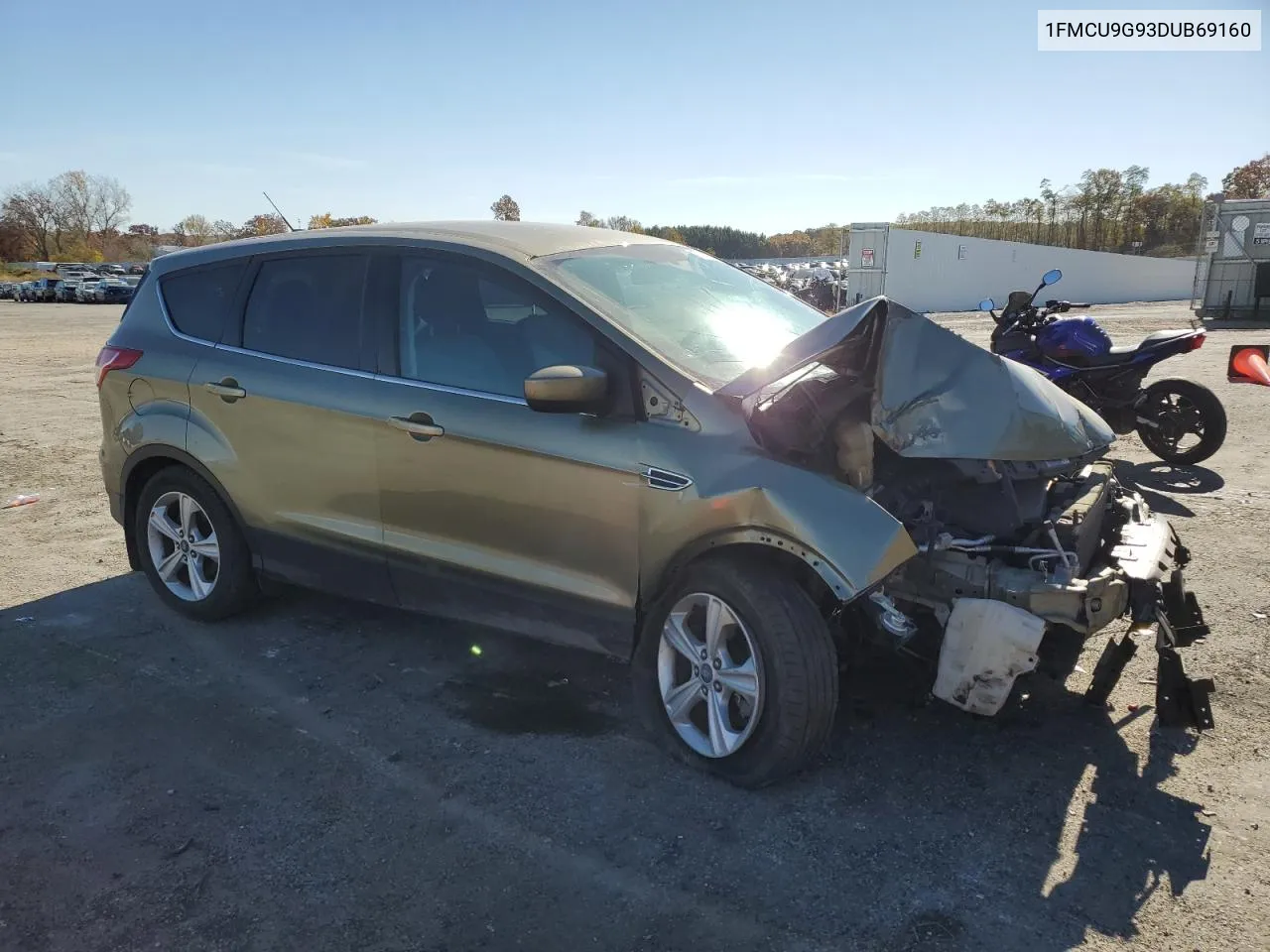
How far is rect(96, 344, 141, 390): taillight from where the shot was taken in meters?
4.60

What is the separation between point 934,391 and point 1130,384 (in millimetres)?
5323

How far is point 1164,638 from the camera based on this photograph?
335 cm

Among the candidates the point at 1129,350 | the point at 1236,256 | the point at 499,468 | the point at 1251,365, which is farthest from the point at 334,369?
the point at 1236,256

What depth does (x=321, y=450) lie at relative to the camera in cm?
395

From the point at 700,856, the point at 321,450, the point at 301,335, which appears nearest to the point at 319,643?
the point at 321,450

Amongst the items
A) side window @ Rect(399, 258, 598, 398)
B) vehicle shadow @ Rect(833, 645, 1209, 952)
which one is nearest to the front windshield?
side window @ Rect(399, 258, 598, 398)

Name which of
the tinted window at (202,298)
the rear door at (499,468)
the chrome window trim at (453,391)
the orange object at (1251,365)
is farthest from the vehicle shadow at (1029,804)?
the tinted window at (202,298)

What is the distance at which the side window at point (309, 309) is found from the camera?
3.96 meters

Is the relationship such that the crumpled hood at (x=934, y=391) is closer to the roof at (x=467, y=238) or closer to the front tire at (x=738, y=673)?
the front tire at (x=738, y=673)

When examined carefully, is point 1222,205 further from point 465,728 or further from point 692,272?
point 465,728

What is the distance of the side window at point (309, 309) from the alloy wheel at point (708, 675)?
1835mm

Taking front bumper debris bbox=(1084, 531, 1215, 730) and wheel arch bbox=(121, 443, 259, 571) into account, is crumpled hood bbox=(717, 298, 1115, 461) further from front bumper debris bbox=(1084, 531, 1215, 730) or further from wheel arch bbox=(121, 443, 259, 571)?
wheel arch bbox=(121, 443, 259, 571)

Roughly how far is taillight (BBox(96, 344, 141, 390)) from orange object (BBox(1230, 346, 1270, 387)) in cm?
581

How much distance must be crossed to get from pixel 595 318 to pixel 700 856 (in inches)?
73.7
